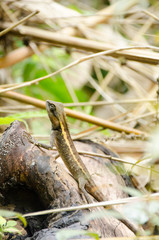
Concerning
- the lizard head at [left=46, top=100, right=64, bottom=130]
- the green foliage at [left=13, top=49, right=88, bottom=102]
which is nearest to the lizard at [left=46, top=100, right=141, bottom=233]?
the lizard head at [left=46, top=100, right=64, bottom=130]

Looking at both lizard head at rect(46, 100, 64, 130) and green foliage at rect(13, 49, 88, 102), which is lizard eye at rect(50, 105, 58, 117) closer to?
lizard head at rect(46, 100, 64, 130)

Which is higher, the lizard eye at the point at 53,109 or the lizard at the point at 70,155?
the lizard eye at the point at 53,109

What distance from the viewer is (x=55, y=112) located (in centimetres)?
278

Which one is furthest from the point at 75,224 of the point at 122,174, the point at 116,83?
the point at 116,83

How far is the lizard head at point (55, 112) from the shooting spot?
2.76 metres

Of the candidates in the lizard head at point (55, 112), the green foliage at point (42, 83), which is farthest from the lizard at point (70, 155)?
the green foliage at point (42, 83)

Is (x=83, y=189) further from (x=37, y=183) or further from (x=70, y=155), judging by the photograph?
(x=70, y=155)

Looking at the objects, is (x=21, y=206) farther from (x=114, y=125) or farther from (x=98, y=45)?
(x=98, y=45)

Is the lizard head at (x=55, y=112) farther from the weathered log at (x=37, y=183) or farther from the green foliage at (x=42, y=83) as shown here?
the green foliage at (x=42, y=83)

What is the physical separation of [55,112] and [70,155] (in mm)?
446

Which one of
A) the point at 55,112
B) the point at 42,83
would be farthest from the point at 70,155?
the point at 42,83

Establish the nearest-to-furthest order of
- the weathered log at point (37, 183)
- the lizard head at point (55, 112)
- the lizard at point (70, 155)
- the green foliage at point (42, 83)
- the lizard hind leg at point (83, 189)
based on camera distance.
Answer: the weathered log at point (37, 183), the lizard hind leg at point (83, 189), the lizard at point (70, 155), the lizard head at point (55, 112), the green foliage at point (42, 83)

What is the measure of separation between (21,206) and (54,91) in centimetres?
360

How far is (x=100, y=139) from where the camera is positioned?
10.5 ft
